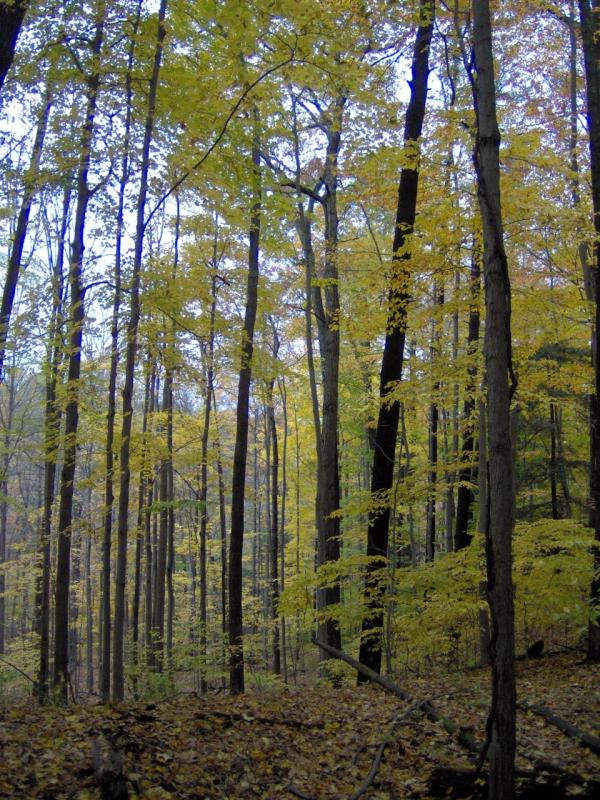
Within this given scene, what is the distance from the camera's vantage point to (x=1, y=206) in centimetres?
1108

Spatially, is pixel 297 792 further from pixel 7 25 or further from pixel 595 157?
pixel 595 157

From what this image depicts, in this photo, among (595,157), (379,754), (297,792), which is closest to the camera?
(297,792)

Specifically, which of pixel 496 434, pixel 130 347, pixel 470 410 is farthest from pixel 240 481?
pixel 496 434

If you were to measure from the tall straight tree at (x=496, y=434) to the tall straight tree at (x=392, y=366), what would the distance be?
3841 millimetres

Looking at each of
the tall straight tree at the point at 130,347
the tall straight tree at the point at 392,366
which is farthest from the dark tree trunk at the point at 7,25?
the tall straight tree at the point at 392,366

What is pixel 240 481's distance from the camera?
10430 mm

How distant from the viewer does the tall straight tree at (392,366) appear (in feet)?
27.3

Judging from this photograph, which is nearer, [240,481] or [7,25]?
[7,25]

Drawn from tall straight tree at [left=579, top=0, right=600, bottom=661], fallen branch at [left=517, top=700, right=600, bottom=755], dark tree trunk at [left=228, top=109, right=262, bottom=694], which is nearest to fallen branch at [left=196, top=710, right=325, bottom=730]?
fallen branch at [left=517, top=700, right=600, bottom=755]

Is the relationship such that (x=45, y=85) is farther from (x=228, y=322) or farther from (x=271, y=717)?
(x=271, y=717)

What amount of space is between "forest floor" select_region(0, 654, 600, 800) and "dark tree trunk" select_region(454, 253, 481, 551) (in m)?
4.02

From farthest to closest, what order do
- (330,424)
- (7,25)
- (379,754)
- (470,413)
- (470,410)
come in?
(330,424), (470,410), (470,413), (7,25), (379,754)

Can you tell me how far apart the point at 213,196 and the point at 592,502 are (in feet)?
25.5

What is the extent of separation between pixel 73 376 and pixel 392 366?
5.46 meters
